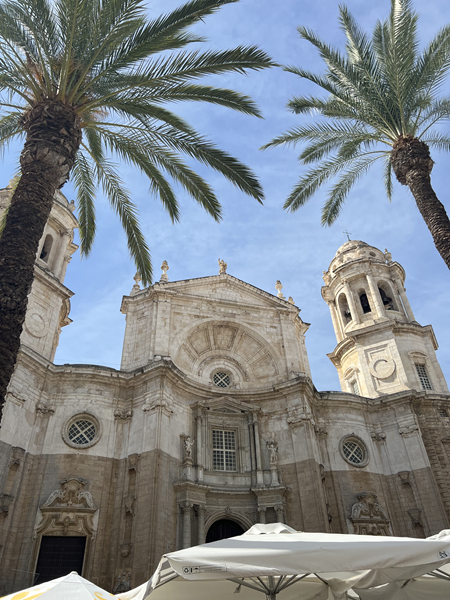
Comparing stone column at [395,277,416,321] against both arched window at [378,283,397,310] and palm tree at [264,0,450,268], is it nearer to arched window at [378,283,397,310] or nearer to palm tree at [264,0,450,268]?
arched window at [378,283,397,310]

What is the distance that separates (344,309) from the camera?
35.9 m

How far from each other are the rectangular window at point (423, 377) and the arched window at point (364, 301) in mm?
5883

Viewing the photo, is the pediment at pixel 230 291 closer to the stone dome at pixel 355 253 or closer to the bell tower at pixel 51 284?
the bell tower at pixel 51 284

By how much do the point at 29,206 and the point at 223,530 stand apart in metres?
18.0

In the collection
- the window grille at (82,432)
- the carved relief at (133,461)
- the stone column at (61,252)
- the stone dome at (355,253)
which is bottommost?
the carved relief at (133,461)

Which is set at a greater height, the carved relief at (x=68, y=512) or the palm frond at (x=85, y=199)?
the palm frond at (x=85, y=199)

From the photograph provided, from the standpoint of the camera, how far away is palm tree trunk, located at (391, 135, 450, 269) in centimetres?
1406

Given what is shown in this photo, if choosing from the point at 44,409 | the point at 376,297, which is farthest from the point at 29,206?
the point at 376,297

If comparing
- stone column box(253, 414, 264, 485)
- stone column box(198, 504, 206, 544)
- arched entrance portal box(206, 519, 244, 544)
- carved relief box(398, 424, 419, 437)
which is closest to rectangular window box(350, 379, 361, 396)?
carved relief box(398, 424, 419, 437)

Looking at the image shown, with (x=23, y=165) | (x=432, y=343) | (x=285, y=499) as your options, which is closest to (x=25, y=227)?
(x=23, y=165)

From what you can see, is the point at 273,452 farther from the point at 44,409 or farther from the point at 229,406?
the point at 44,409

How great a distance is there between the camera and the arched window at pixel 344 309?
35.3 metres

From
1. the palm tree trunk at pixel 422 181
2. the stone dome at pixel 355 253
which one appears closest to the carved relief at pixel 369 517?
the palm tree trunk at pixel 422 181

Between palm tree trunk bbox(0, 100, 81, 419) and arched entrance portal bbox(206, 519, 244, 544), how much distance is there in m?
16.5
